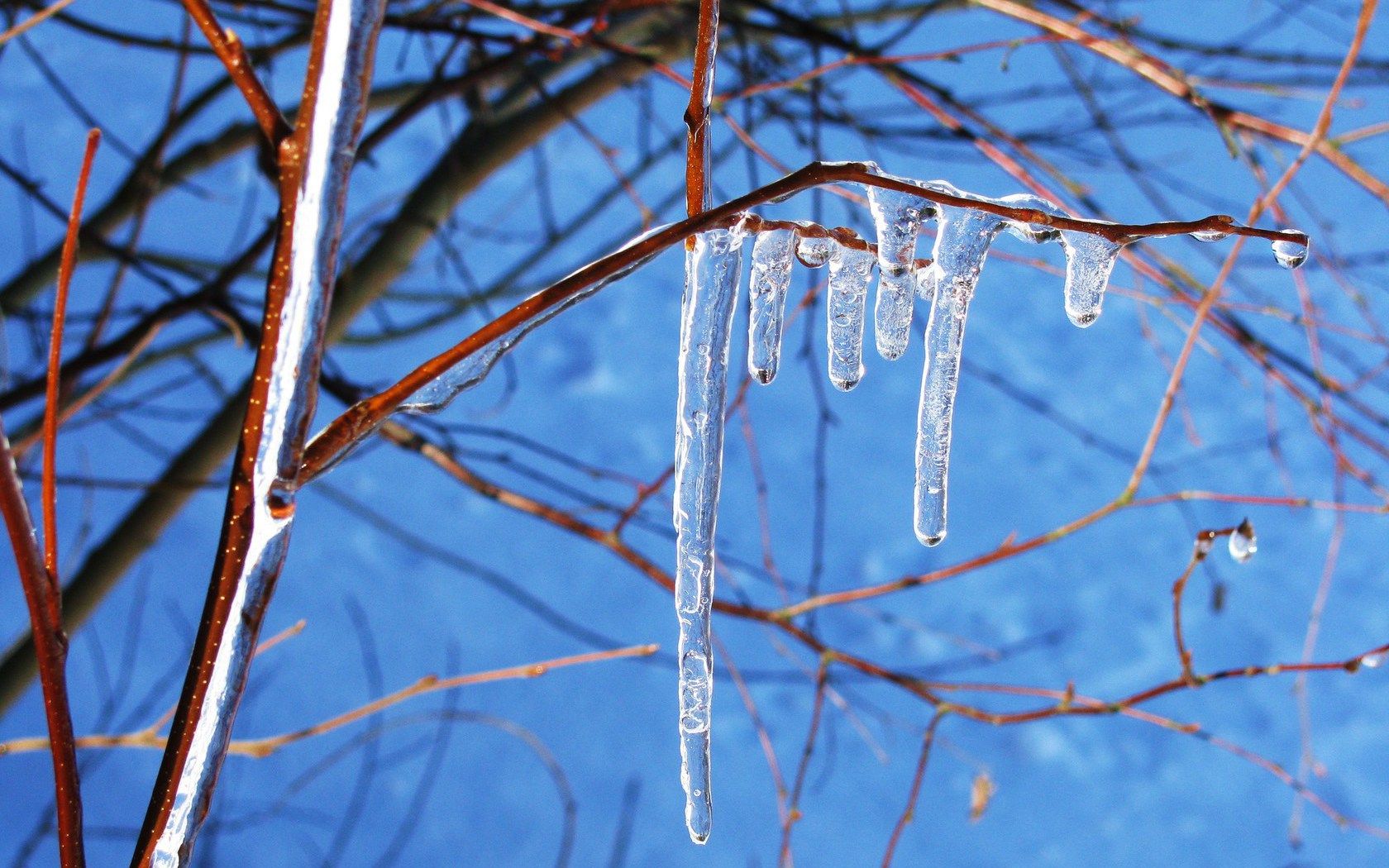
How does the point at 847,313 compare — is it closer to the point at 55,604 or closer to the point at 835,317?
the point at 835,317

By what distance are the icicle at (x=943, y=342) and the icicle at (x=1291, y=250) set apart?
0.29ft

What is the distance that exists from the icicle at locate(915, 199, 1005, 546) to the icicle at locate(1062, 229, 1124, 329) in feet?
0.10

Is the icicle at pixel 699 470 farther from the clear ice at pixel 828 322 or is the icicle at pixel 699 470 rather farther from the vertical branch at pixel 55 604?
the vertical branch at pixel 55 604

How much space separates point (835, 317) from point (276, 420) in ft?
0.69

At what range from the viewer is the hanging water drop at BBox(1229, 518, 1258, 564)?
20.3 inches

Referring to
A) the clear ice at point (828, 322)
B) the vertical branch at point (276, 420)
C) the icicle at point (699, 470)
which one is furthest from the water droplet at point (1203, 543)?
the vertical branch at point (276, 420)

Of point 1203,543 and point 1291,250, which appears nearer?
point 1291,250

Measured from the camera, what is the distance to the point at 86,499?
98cm

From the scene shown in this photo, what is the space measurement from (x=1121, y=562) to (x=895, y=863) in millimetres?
699

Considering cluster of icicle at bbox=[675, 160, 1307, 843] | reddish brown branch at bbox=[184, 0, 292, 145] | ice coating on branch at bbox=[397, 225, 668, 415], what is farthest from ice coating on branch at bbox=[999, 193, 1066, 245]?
reddish brown branch at bbox=[184, 0, 292, 145]

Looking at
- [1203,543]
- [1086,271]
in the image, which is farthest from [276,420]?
[1203,543]

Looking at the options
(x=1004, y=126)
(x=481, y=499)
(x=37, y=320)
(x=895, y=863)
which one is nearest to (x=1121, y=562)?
(x=895, y=863)

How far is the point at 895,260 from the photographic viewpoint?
1.14 ft

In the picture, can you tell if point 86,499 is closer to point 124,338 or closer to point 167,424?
point 124,338
